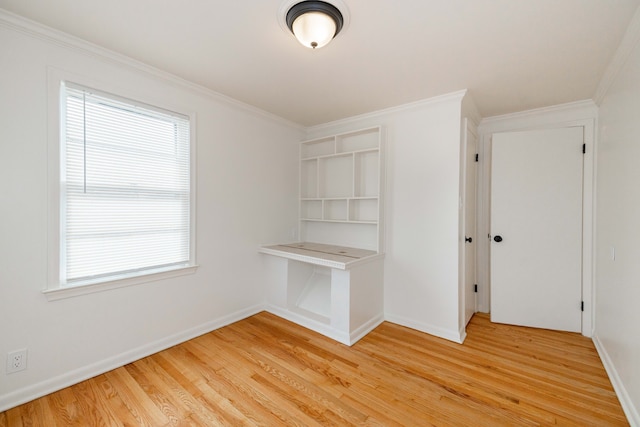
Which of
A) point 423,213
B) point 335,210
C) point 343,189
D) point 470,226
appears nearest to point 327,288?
point 335,210

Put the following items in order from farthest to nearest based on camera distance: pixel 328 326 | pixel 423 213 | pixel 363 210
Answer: pixel 363 210 → pixel 423 213 → pixel 328 326

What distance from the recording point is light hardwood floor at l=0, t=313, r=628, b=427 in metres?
1.65

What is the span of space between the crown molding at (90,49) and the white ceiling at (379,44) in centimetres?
6

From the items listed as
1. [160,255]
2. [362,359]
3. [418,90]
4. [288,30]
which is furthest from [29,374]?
[418,90]

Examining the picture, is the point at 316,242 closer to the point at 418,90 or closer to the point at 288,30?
the point at 418,90

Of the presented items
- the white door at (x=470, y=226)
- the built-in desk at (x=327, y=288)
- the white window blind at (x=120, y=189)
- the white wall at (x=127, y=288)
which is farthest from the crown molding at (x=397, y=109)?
the white window blind at (x=120, y=189)

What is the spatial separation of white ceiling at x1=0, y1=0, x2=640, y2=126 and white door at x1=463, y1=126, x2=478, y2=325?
56 cm

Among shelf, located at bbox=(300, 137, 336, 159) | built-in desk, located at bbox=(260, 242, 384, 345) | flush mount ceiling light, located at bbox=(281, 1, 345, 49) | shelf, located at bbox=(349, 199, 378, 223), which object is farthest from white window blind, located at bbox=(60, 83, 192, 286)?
shelf, located at bbox=(349, 199, 378, 223)

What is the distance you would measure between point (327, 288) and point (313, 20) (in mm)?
2573

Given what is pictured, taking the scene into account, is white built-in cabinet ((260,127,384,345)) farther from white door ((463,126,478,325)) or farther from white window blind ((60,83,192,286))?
white window blind ((60,83,192,286))

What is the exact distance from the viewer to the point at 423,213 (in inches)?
111

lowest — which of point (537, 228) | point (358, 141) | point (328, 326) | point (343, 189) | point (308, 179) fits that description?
point (328, 326)

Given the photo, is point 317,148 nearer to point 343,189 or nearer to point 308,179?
point 308,179

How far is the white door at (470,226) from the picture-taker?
282 cm
